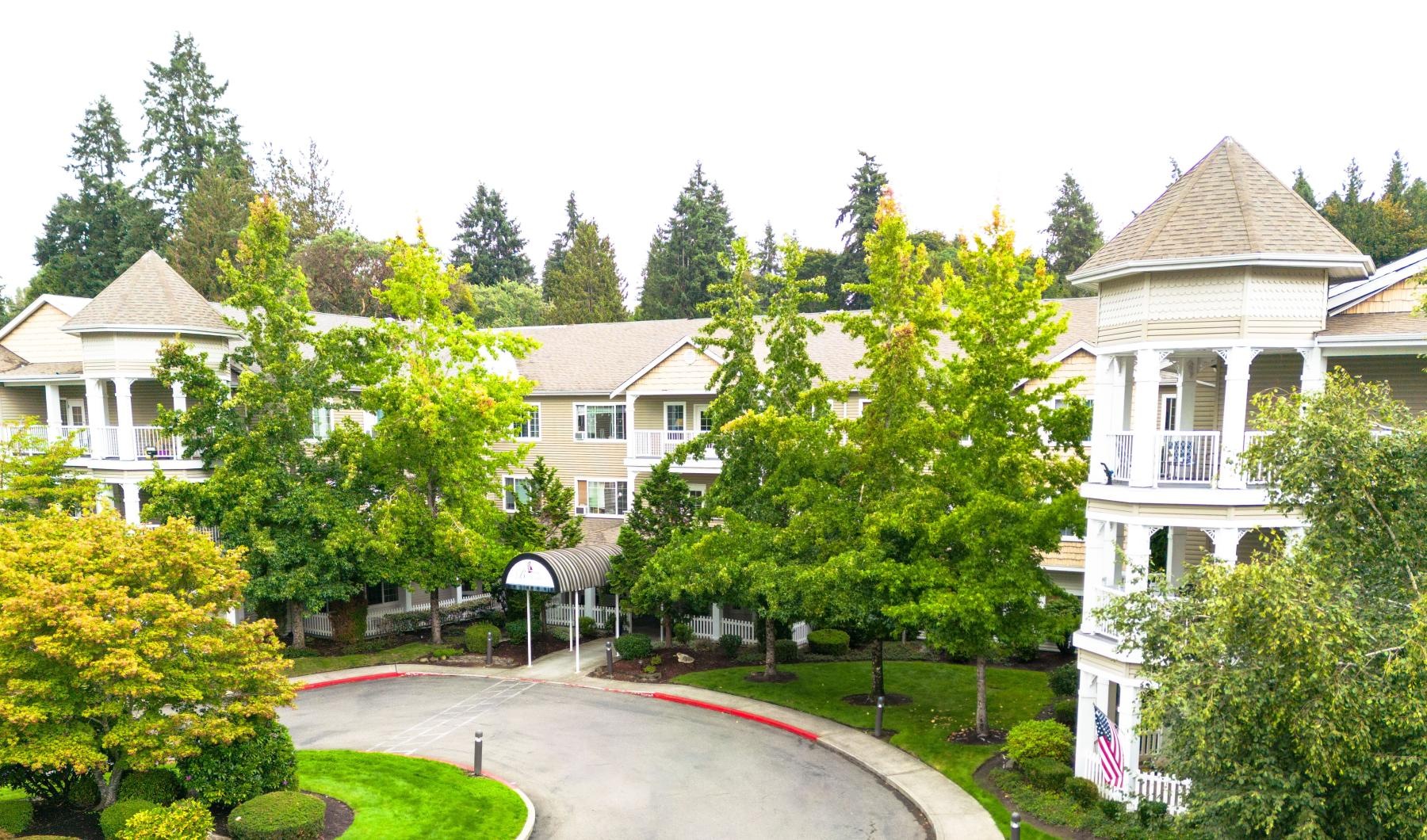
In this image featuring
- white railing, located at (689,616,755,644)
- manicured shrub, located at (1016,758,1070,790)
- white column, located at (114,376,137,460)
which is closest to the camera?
manicured shrub, located at (1016,758,1070,790)

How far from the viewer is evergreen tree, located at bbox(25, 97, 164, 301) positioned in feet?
226

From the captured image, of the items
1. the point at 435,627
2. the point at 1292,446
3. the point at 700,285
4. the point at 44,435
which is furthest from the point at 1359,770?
the point at 700,285

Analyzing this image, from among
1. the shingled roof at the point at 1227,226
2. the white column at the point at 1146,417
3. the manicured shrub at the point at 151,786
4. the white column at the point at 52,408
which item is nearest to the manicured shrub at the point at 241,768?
the manicured shrub at the point at 151,786

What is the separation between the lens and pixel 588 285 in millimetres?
74312

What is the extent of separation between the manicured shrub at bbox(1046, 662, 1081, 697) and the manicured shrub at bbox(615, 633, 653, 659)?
12113 mm

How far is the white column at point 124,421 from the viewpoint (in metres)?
27.6

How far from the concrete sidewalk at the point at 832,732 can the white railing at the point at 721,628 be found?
335cm

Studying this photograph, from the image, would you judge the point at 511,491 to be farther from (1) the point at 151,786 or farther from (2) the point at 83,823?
(2) the point at 83,823

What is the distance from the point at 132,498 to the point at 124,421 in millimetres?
2484

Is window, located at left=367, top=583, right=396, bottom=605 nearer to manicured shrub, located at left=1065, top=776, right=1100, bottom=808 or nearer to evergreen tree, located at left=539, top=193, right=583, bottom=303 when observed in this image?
manicured shrub, located at left=1065, top=776, right=1100, bottom=808

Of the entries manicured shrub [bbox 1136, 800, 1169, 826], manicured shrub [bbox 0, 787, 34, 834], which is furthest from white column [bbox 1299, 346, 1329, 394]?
manicured shrub [bbox 0, 787, 34, 834]

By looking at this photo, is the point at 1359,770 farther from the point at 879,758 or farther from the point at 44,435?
the point at 44,435

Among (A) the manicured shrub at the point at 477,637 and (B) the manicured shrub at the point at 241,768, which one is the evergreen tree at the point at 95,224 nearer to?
(A) the manicured shrub at the point at 477,637

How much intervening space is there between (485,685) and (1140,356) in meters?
19.6
